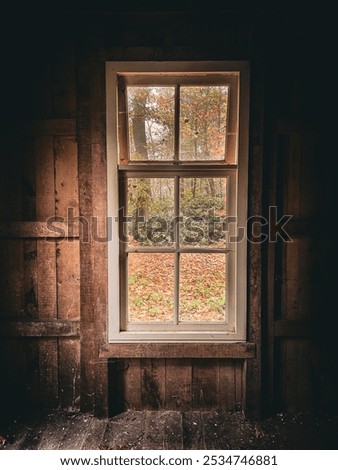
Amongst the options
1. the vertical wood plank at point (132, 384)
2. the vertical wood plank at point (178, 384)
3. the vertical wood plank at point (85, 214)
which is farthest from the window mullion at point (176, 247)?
the vertical wood plank at point (85, 214)

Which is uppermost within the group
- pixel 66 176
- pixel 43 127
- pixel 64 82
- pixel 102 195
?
pixel 64 82

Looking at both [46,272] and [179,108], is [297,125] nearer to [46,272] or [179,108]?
[179,108]

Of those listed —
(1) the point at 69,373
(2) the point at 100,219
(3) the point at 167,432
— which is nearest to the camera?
(3) the point at 167,432

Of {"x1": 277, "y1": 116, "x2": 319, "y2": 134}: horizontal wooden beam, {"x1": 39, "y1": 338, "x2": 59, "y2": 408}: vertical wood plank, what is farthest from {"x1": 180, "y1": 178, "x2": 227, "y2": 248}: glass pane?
{"x1": 39, "y1": 338, "x2": 59, "y2": 408}: vertical wood plank

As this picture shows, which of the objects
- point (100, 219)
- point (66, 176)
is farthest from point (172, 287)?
point (66, 176)

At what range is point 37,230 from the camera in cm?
219

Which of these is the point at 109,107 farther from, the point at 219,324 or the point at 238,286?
the point at 219,324

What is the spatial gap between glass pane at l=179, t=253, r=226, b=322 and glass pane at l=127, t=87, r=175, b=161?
29.3 inches

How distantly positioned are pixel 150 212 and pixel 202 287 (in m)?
0.64

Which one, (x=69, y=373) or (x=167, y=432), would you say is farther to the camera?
(x=69, y=373)

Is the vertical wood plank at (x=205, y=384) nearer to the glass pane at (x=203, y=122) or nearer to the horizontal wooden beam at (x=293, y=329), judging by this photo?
the horizontal wooden beam at (x=293, y=329)

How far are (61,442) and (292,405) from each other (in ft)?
5.15

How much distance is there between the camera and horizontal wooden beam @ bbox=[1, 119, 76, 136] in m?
2.14

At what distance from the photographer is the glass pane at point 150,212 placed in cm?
220
